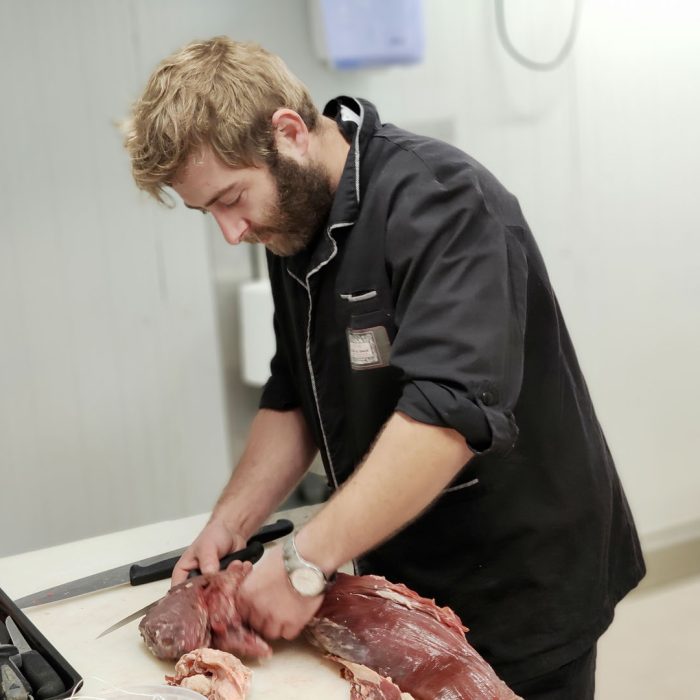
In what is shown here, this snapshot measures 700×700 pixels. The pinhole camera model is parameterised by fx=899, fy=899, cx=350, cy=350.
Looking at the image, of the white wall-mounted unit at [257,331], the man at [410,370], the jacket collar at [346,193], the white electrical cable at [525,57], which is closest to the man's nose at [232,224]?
the man at [410,370]

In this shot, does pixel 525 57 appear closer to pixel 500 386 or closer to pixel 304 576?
pixel 500 386

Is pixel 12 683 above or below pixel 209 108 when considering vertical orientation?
below

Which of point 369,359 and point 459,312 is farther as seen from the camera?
point 369,359

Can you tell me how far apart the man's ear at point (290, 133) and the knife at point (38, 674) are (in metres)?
0.78

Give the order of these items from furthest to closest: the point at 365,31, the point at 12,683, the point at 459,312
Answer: the point at 365,31 → the point at 459,312 → the point at 12,683

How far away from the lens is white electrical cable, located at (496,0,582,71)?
3.02 metres

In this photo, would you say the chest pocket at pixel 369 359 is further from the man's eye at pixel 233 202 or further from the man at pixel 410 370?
the man's eye at pixel 233 202

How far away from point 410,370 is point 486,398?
0.10 metres

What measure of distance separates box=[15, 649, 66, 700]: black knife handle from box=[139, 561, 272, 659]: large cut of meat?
140mm

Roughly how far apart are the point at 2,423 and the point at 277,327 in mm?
1351

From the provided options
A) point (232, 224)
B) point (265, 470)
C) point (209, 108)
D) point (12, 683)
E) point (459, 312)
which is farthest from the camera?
point (265, 470)

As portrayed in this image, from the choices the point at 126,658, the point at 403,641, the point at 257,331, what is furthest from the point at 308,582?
the point at 257,331

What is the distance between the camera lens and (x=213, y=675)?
3.69 feet

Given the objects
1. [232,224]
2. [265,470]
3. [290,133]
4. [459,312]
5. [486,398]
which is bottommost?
[265,470]
